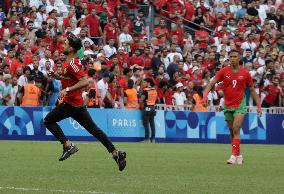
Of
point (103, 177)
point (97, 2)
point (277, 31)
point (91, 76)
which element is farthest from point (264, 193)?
point (277, 31)

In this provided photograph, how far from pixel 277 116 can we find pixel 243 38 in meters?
4.88

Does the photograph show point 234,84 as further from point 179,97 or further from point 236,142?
point 179,97

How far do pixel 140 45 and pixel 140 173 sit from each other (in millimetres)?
17885

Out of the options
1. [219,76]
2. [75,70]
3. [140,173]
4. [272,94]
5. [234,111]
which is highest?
[272,94]

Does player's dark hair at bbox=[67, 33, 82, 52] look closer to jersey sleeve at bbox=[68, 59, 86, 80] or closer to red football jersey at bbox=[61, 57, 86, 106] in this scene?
red football jersey at bbox=[61, 57, 86, 106]

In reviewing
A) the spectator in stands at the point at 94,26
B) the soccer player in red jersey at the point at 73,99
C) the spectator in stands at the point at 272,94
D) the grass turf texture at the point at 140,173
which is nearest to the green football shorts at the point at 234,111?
the grass turf texture at the point at 140,173

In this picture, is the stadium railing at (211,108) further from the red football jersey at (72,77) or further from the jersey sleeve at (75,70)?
the jersey sleeve at (75,70)

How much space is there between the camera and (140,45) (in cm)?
3284

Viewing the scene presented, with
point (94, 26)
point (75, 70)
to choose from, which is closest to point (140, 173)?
point (75, 70)

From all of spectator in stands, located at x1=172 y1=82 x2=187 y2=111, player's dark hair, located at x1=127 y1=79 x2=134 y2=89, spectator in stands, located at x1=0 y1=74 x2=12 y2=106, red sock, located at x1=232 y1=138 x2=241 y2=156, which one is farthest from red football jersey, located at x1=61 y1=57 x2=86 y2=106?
spectator in stands, located at x1=172 y1=82 x2=187 y2=111

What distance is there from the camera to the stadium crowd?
29.1 meters

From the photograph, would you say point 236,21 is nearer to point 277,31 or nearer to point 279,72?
point 277,31

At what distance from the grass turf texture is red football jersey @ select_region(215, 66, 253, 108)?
50.6 inches

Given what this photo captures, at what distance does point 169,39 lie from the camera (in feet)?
116
